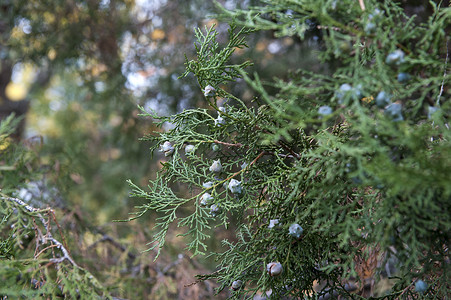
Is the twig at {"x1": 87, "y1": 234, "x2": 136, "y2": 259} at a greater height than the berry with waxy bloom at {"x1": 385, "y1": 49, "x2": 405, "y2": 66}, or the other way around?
the berry with waxy bloom at {"x1": 385, "y1": 49, "x2": 405, "y2": 66}

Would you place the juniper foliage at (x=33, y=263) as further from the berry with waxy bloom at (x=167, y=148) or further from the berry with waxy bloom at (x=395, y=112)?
the berry with waxy bloom at (x=395, y=112)

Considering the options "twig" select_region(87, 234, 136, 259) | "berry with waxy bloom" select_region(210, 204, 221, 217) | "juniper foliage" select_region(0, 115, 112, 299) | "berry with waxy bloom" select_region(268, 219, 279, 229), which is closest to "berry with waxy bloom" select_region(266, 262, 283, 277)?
"berry with waxy bloom" select_region(268, 219, 279, 229)

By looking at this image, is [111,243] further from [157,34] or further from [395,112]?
[157,34]

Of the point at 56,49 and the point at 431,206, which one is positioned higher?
the point at 431,206

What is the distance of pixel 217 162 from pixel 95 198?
5531mm

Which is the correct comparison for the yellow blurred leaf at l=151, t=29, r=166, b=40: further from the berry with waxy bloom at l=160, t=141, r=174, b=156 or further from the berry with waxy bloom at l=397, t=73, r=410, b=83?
the berry with waxy bloom at l=397, t=73, r=410, b=83

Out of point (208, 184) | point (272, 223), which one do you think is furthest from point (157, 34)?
point (272, 223)

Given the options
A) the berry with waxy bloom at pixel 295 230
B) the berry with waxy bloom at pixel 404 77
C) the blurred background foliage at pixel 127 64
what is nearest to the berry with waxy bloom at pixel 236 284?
the berry with waxy bloom at pixel 295 230

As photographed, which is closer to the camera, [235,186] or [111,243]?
[235,186]

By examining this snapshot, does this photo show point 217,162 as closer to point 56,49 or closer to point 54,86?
point 56,49

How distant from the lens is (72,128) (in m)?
6.90

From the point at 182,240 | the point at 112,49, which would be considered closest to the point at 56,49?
the point at 112,49

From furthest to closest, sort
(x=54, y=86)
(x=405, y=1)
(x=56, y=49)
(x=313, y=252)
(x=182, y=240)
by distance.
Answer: (x=54, y=86) → (x=56, y=49) → (x=182, y=240) → (x=405, y=1) → (x=313, y=252)

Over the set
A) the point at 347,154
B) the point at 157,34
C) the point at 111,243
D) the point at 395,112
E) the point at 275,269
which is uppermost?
the point at 395,112
